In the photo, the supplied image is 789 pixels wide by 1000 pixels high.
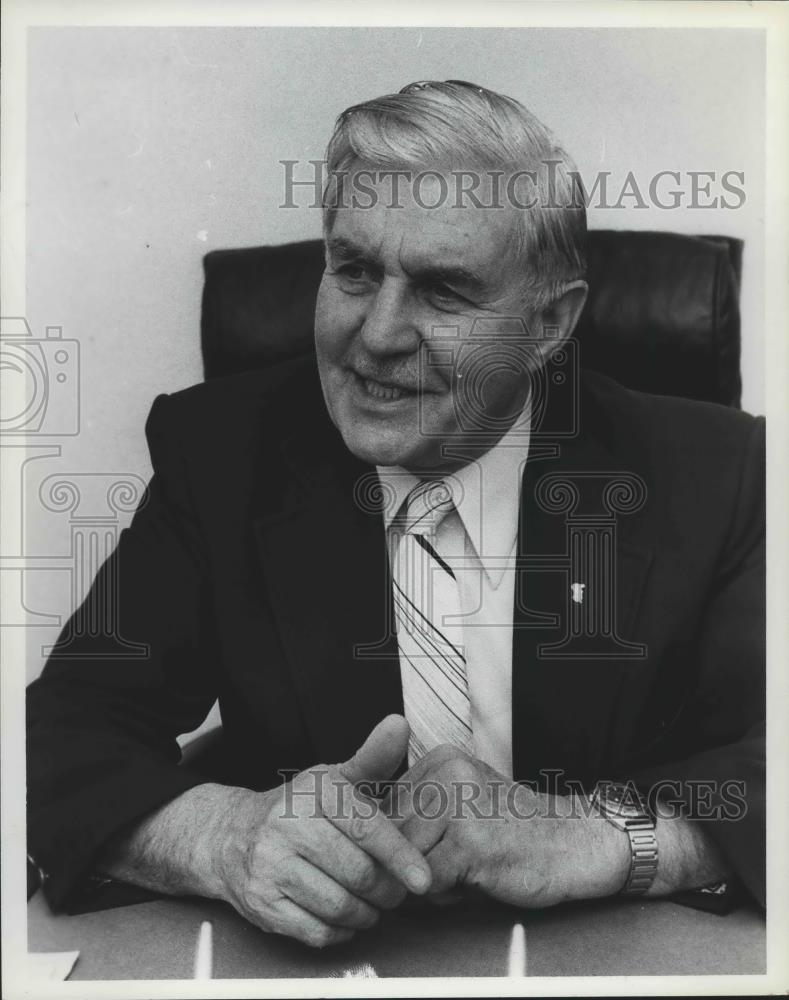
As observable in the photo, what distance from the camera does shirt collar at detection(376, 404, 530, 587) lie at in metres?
1.60

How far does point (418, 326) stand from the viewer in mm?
1521

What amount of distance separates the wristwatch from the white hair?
627 mm

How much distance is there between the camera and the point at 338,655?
1.58m

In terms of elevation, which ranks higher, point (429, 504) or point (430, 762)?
point (429, 504)

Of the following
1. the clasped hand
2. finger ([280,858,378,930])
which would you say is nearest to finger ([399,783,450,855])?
the clasped hand

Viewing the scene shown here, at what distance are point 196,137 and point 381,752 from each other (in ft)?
2.67

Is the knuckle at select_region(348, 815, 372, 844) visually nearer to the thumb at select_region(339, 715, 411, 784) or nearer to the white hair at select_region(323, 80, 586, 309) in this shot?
the thumb at select_region(339, 715, 411, 784)

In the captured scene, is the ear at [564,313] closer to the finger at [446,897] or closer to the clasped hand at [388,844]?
the clasped hand at [388,844]

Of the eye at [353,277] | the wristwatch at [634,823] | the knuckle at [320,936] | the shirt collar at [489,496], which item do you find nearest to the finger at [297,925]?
the knuckle at [320,936]

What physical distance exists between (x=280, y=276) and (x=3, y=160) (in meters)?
0.39

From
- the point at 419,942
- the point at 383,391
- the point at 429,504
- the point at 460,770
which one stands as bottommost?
the point at 419,942

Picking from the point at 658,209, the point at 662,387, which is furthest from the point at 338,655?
the point at 658,209

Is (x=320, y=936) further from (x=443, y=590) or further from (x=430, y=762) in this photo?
(x=443, y=590)

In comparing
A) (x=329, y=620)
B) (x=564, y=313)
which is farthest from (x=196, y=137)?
(x=329, y=620)
